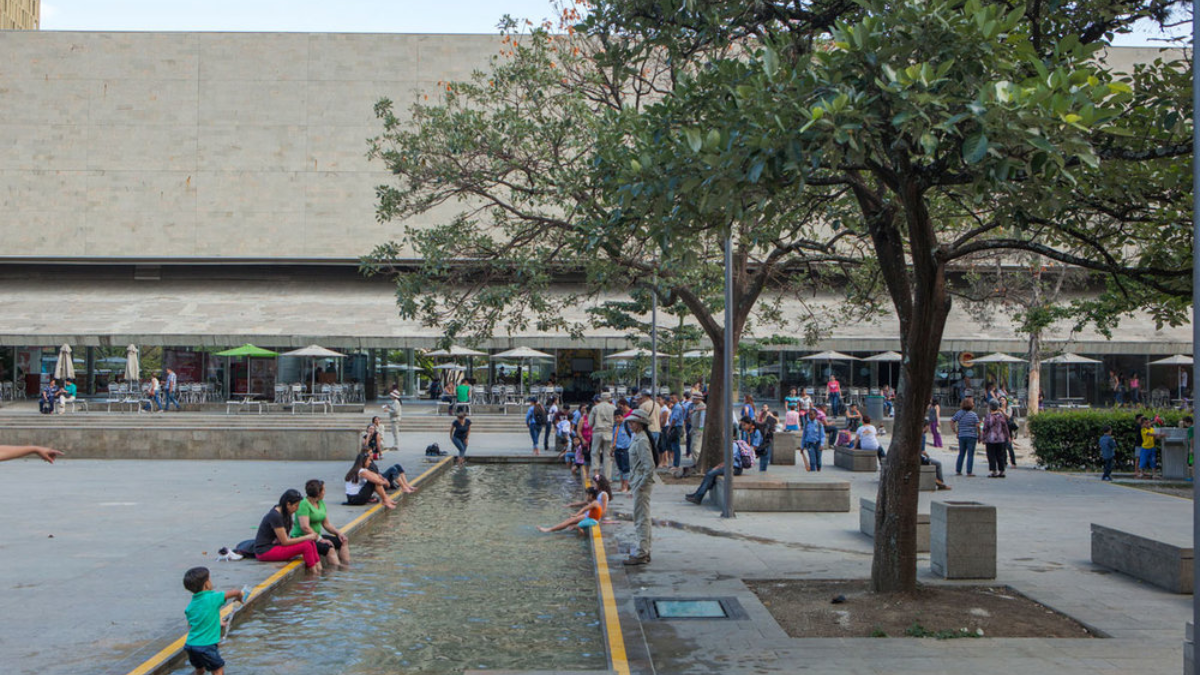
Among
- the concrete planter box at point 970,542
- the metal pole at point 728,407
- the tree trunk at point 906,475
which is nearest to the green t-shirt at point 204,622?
the tree trunk at point 906,475

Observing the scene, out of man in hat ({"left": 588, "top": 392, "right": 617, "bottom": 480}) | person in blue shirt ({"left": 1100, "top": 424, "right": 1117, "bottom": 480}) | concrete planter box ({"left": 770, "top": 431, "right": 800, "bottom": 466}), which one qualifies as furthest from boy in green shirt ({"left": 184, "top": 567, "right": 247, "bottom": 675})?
person in blue shirt ({"left": 1100, "top": 424, "right": 1117, "bottom": 480})

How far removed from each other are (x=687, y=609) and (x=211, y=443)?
18159 mm

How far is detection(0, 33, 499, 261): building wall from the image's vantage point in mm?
45125

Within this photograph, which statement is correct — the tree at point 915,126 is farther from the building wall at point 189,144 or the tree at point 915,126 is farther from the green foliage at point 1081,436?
the building wall at point 189,144

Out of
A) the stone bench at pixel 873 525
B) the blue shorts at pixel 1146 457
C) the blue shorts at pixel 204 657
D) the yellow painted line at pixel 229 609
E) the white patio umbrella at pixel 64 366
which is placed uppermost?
the white patio umbrella at pixel 64 366

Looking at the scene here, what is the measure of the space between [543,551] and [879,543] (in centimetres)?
463

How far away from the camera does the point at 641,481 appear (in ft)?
37.1

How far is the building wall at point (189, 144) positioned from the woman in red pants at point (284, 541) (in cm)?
3514

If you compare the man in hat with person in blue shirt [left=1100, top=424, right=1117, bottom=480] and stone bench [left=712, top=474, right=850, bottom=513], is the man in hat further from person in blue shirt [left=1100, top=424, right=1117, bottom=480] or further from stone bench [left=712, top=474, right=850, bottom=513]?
person in blue shirt [left=1100, top=424, right=1117, bottom=480]

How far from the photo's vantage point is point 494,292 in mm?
18219

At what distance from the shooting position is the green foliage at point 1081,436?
22.3 metres

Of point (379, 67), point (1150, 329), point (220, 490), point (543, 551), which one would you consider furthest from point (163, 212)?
point (1150, 329)

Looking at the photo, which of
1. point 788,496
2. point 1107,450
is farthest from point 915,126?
point 1107,450

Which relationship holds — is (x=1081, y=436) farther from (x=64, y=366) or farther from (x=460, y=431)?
(x=64, y=366)
